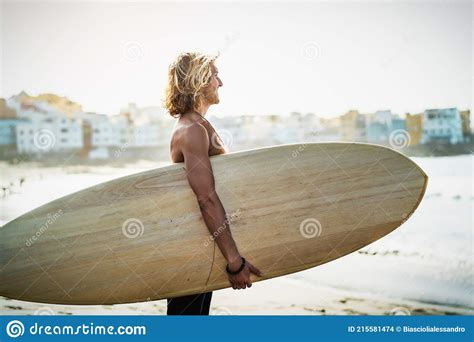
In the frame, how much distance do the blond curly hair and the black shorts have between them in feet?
2.52

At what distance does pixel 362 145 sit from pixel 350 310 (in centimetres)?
124

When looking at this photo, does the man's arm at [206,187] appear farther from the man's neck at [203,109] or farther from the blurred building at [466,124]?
the blurred building at [466,124]

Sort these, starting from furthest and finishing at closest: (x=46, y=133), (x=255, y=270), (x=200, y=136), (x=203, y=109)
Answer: (x=46, y=133) → (x=255, y=270) → (x=203, y=109) → (x=200, y=136)

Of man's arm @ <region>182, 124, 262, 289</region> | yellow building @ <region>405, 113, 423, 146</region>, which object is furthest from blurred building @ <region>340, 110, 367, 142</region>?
man's arm @ <region>182, 124, 262, 289</region>

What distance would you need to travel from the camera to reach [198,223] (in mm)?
1959

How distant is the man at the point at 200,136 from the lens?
172cm

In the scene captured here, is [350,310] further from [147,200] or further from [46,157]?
[46,157]

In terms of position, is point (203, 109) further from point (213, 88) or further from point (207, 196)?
point (207, 196)

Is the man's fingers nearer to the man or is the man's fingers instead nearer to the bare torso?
the man

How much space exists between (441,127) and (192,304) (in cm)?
212

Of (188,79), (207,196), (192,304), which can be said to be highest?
(188,79)

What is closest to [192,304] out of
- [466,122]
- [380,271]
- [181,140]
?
[181,140]
